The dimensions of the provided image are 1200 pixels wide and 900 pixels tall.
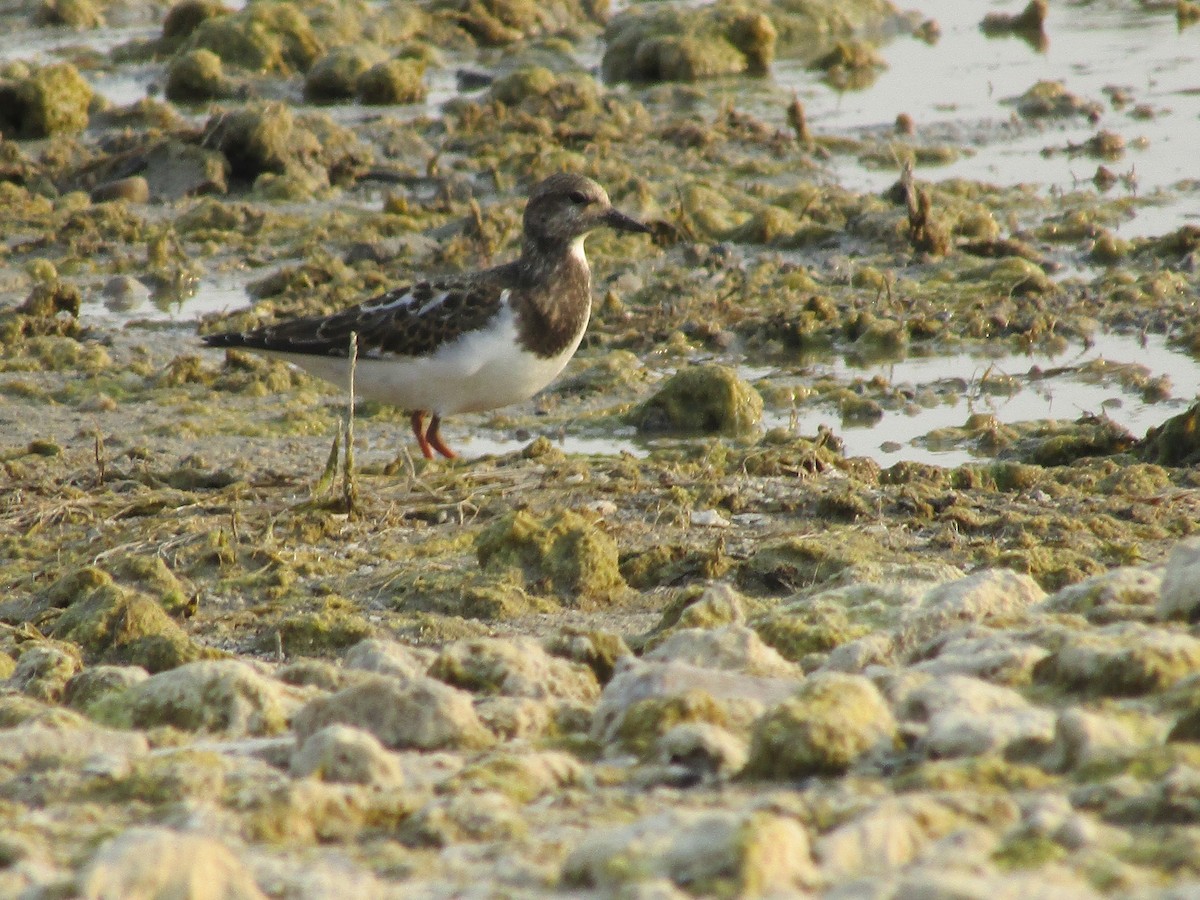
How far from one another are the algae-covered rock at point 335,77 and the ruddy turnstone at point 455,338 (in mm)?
7031

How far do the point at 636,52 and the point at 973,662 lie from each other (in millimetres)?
12027

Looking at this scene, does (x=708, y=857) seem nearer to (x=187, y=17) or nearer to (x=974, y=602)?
(x=974, y=602)

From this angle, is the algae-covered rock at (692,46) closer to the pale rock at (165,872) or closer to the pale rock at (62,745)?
the pale rock at (62,745)

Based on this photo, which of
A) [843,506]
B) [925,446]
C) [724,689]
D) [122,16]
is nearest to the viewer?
[724,689]

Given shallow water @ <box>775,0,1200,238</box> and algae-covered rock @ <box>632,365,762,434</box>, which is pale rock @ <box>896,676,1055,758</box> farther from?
shallow water @ <box>775,0,1200,238</box>

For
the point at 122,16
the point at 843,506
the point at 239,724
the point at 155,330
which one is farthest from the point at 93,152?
the point at 239,724

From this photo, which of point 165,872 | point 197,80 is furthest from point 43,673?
point 197,80

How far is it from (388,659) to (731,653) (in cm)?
69

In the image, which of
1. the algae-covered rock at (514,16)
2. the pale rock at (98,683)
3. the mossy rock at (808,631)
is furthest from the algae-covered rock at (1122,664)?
the algae-covered rock at (514,16)

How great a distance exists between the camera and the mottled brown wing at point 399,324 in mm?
7227

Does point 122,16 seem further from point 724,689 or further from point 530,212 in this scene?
point 724,689

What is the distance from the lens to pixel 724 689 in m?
3.20

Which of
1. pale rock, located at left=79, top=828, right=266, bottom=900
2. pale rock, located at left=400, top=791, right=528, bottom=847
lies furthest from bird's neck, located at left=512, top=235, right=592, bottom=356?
pale rock, located at left=79, top=828, right=266, bottom=900

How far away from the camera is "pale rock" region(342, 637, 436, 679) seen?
357 centimetres
